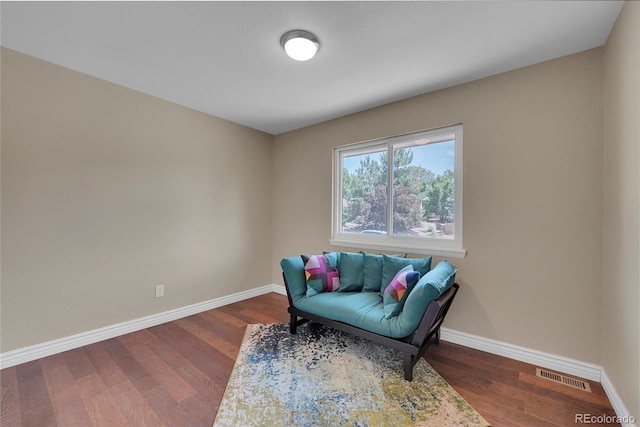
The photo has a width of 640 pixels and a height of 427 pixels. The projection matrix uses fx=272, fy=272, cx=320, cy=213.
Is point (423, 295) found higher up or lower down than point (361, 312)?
higher up

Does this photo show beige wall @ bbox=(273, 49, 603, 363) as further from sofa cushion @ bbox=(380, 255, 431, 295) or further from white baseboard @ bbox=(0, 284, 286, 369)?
A: white baseboard @ bbox=(0, 284, 286, 369)

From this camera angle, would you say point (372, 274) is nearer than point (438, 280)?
No

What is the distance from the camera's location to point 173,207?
10.1 ft

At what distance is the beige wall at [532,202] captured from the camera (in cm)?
200

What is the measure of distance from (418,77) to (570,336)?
2.39 meters

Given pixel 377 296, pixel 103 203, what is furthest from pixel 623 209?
pixel 103 203

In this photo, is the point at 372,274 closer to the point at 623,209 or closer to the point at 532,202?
the point at 532,202

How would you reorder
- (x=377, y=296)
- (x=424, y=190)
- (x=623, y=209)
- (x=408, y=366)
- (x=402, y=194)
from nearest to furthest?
1. (x=623, y=209)
2. (x=408, y=366)
3. (x=377, y=296)
4. (x=424, y=190)
5. (x=402, y=194)

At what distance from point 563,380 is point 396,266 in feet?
4.54

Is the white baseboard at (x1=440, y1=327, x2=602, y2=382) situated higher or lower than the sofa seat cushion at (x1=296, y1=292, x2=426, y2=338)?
lower

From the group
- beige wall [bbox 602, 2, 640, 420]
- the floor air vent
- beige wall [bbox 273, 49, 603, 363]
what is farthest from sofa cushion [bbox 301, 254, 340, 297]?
beige wall [bbox 602, 2, 640, 420]

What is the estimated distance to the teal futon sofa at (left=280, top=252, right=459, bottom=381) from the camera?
6.27 feet

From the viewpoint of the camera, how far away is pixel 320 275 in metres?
2.67

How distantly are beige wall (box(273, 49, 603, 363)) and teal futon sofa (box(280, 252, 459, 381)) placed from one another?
0.43 meters
